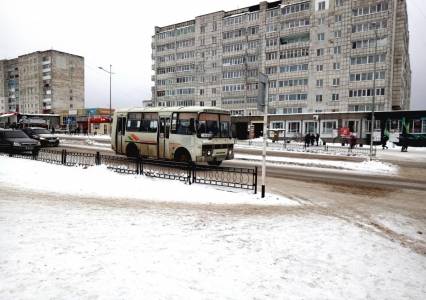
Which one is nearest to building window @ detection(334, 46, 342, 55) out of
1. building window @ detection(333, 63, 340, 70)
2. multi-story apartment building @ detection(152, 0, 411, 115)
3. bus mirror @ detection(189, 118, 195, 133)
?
multi-story apartment building @ detection(152, 0, 411, 115)

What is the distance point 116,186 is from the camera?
10836 millimetres

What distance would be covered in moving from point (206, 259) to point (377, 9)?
5743 centimetres

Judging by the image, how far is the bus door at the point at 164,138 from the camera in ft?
51.0

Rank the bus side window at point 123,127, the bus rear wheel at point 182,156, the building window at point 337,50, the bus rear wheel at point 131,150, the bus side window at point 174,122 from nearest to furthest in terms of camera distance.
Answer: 1. the bus rear wheel at point 182,156
2. the bus side window at point 174,122
3. the bus rear wheel at point 131,150
4. the bus side window at point 123,127
5. the building window at point 337,50

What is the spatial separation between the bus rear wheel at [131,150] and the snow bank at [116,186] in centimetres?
372

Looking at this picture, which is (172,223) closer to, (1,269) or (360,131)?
(1,269)

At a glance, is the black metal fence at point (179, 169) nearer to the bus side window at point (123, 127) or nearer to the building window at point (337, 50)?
the bus side window at point (123, 127)

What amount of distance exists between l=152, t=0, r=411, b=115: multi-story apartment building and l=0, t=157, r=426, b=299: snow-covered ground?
155 ft

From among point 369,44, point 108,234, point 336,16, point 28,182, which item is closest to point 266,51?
point 336,16

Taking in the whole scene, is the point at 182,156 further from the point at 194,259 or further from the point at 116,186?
the point at 194,259

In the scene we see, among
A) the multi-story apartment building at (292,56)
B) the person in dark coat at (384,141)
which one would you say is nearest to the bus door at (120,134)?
the person in dark coat at (384,141)

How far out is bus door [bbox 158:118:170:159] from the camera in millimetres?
15534

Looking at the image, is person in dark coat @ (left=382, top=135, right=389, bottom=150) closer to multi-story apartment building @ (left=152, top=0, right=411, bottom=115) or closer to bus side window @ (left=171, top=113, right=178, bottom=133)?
multi-story apartment building @ (left=152, top=0, right=411, bottom=115)

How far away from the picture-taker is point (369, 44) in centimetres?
5112
